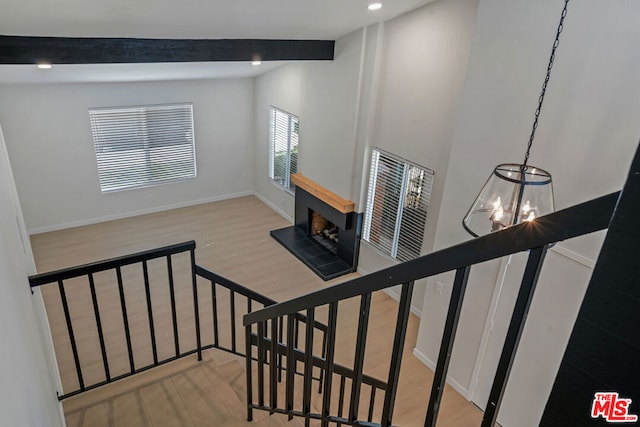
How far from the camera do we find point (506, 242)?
772mm

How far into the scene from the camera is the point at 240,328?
5.50 m

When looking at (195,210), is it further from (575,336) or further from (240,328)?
(575,336)

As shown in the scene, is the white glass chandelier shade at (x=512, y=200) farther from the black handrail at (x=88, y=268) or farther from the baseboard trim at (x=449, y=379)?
the baseboard trim at (x=449, y=379)

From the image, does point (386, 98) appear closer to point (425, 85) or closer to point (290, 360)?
point (425, 85)

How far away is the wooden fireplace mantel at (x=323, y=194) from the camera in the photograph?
641cm

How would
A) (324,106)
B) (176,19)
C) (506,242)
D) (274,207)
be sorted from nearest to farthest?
(506,242), (176,19), (324,106), (274,207)

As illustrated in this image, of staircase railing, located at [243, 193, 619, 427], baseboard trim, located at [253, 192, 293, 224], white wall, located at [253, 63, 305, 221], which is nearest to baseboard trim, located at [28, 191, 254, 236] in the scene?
baseboard trim, located at [253, 192, 293, 224]

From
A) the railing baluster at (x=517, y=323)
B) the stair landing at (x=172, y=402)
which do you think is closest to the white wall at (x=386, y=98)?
the stair landing at (x=172, y=402)

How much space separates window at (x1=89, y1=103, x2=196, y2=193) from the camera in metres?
7.70

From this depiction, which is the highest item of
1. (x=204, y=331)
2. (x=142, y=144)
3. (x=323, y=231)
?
(x=142, y=144)

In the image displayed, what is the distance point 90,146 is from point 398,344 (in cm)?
788

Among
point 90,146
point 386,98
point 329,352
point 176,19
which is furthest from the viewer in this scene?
point 90,146

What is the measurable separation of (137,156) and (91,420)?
616 centimetres

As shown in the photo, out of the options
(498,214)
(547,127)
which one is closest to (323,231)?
(547,127)
